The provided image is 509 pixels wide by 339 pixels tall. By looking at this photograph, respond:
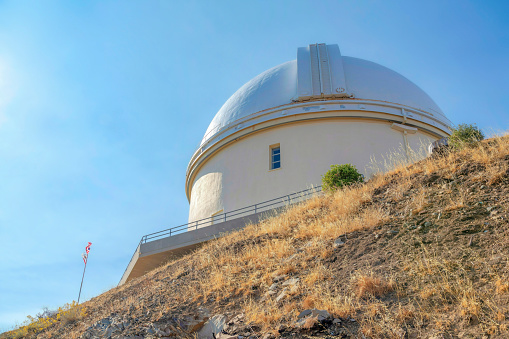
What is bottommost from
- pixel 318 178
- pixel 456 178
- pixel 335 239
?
pixel 335 239

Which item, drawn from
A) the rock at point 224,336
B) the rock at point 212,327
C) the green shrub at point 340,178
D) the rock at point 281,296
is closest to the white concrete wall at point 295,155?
the green shrub at point 340,178

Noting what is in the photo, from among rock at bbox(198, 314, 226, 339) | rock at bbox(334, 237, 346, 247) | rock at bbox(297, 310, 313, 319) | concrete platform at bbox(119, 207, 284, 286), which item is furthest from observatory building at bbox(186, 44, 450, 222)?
rock at bbox(297, 310, 313, 319)

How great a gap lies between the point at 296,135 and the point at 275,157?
124 cm

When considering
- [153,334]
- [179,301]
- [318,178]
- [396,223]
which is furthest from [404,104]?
[153,334]

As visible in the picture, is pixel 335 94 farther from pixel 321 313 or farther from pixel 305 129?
pixel 321 313

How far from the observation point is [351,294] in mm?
5766

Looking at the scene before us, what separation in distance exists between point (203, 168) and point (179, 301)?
43.1 ft

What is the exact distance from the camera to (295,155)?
17.3 metres

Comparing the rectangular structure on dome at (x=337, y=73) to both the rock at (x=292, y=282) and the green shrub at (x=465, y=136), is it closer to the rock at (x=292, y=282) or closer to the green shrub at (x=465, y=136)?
the green shrub at (x=465, y=136)

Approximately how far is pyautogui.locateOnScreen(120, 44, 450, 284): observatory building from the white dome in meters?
0.05

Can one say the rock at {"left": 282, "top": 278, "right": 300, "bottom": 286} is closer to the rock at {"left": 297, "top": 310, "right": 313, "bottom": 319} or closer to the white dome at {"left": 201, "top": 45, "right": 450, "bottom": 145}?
the rock at {"left": 297, "top": 310, "right": 313, "bottom": 319}

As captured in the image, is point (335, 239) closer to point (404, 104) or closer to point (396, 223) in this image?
point (396, 223)

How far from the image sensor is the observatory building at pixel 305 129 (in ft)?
56.2

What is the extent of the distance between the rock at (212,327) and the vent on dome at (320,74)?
13.2 metres
